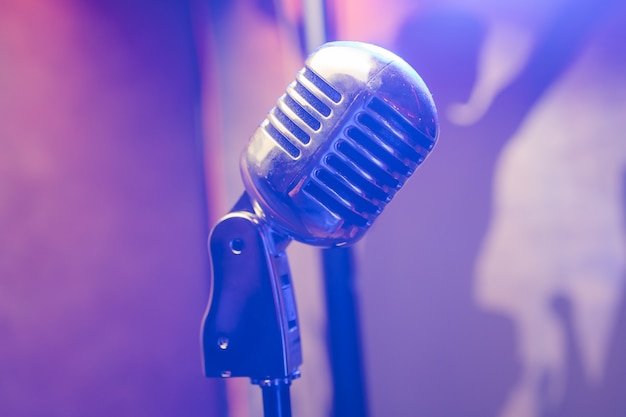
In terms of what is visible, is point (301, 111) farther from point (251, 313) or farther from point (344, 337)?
point (344, 337)

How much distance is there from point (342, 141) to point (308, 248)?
0.55 metres

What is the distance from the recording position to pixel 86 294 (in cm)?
107

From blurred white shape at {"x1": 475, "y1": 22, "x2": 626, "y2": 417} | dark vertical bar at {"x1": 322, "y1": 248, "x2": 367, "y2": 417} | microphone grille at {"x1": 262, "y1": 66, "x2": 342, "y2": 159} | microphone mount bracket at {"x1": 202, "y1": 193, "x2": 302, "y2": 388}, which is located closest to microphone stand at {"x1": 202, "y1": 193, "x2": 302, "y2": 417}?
microphone mount bracket at {"x1": 202, "y1": 193, "x2": 302, "y2": 388}

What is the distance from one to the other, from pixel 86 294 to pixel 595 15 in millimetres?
989

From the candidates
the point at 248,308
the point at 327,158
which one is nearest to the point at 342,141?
the point at 327,158

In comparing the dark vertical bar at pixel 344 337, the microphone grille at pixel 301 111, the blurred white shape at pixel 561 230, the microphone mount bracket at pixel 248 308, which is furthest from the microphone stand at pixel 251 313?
the blurred white shape at pixel 561 230

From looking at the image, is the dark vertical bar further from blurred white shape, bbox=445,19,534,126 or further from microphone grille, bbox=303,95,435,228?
microphone grille, bbox=303,95,435,228

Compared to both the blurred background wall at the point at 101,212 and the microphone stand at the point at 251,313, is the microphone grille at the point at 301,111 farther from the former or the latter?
the blurred background wall at the point at 101,212

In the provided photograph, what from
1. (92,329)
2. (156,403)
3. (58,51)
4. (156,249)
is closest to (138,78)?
(58,51)

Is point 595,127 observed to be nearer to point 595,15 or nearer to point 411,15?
point 595,15

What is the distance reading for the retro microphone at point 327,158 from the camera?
0.63 m

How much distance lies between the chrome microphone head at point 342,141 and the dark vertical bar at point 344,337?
0.44 meters

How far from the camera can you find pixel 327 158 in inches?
25.1

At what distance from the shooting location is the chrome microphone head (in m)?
0.63
